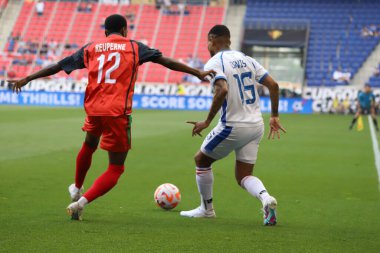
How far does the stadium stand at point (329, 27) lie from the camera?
48719mm

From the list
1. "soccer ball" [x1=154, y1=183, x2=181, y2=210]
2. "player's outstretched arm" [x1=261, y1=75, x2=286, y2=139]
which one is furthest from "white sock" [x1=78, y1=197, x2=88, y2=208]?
"player's outstretched arm" [x1=261, y1=75, x2=286, y2=139]

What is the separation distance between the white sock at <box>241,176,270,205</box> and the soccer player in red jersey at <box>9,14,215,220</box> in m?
1.27

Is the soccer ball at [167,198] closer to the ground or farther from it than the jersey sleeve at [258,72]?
closer to the ground

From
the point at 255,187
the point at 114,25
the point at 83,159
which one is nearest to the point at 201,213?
the point at 255,187

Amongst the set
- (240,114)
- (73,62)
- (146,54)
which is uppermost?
(146,54)

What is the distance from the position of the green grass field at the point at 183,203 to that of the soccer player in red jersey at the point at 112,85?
21.6 inches

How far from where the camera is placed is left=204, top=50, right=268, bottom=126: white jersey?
7.52 metres

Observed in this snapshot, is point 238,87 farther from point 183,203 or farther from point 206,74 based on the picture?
point 183,203

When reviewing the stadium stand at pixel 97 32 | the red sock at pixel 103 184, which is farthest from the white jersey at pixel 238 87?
the stadium stand at pixel 97 32

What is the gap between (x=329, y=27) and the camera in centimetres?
5100

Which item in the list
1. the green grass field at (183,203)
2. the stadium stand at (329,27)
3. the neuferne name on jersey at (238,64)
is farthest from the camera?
the stadium stand at (329,27)

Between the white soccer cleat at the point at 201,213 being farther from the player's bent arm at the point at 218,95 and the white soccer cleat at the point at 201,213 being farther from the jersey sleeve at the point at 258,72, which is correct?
the jersey sleeve at the point at 258,72

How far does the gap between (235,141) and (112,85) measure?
4.71ft

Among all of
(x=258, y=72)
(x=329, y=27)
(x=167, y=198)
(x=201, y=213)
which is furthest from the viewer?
(x=329, y=27)
